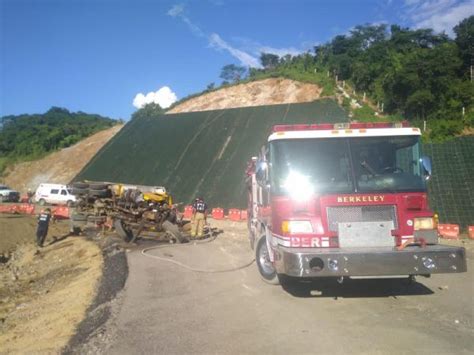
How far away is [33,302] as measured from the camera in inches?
434

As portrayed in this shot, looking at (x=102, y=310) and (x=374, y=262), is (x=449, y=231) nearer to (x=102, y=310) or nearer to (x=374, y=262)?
(x=374, y=262)

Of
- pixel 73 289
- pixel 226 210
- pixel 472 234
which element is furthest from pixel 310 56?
pixel 73 289

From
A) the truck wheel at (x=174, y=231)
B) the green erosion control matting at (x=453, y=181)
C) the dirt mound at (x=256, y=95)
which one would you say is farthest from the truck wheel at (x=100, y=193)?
the dirt mound at (x=256, y=95)

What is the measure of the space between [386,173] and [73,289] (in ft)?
24.5

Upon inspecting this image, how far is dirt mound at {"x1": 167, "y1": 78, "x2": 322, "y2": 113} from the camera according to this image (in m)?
47.8

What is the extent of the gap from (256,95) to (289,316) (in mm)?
47446

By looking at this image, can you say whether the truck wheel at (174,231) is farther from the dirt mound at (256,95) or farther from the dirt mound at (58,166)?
the dirt mound at (58,166)

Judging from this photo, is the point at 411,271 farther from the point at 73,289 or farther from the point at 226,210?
A: the point at 226,210

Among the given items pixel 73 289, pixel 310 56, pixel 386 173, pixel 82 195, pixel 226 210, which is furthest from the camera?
pixel 310 56

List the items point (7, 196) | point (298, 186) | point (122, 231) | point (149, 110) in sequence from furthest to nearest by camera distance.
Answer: point (149, 110), point (7, 196), point (122, 231), point (298, 186)

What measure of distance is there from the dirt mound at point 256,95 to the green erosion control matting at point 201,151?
8.17 m

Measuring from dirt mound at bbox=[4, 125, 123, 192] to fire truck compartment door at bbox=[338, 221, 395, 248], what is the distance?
47886 millimetres

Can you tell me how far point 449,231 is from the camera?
17.8 meters

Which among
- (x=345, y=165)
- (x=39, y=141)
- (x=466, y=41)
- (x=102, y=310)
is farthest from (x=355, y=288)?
(x=39, y=141)
